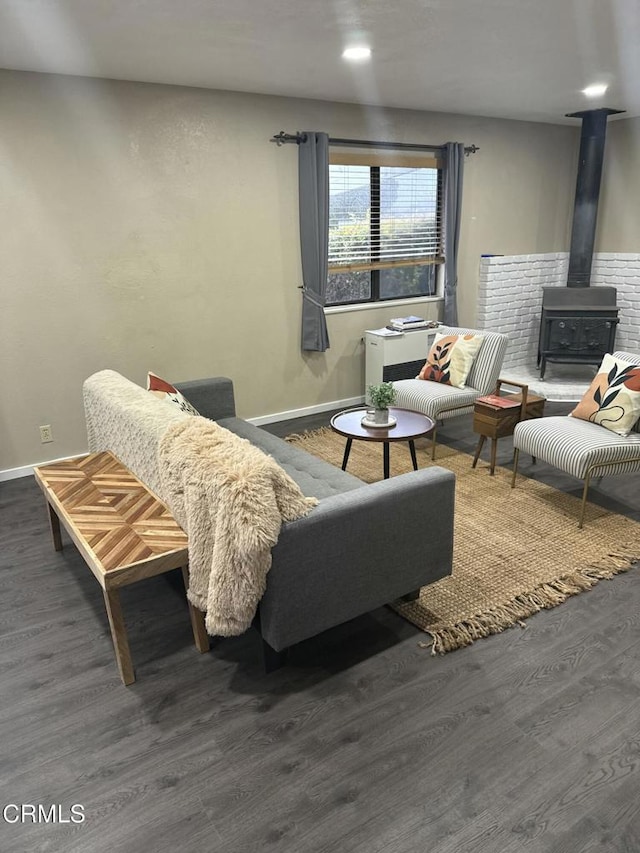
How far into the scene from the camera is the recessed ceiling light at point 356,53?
10.3 ft

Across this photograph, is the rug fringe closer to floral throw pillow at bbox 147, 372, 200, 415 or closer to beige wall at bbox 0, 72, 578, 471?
floral throw pillow at bbox 147, 372, 200, 415

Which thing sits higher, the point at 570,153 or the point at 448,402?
the point at 570,153

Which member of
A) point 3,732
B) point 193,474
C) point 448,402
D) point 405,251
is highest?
point 405,251

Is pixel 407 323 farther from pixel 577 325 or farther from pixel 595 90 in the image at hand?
pixel 595 90

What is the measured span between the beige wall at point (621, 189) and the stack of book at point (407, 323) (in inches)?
100

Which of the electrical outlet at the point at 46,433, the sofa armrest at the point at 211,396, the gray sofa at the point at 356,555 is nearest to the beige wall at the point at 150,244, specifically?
the electrical outlet at the point at 46,433

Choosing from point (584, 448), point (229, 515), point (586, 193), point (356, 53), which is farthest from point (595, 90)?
point (229, 515)

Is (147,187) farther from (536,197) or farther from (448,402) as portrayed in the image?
(536,197)

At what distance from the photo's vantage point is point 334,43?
3.02m

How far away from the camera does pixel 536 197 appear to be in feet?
19.9

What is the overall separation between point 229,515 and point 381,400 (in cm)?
161

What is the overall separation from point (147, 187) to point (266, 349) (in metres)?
1.45

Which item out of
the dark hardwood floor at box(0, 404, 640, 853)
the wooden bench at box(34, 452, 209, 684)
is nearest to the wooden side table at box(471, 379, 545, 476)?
the dark hardwood floor at box(0, 404, 640, 853)

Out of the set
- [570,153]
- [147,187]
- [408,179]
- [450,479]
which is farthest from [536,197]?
[450,479]
